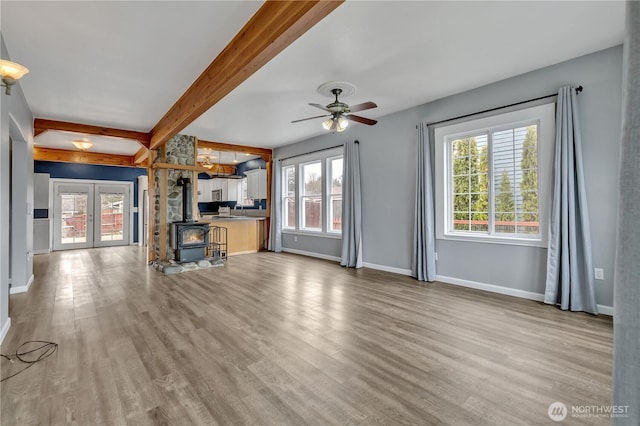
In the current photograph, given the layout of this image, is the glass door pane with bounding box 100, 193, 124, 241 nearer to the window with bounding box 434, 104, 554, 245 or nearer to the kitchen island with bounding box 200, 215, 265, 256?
the kitchen island with bounding box 200, 215, 265, 256

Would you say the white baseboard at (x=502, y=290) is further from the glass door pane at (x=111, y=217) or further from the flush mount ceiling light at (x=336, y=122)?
the glass door pane at (x=111, y=217)

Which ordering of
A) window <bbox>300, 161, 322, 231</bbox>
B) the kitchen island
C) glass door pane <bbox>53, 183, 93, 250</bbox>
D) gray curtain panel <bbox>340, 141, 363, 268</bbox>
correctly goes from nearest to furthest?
gray curtain panel <bbox>340, 141, 363, 268</bbox>, window <bbox>300, 161, 322, 231</bbox>, the kitchen island, glass door pane <bbox>53, 183, 93, 250</bbox>

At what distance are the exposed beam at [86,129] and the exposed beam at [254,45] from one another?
2822 mm

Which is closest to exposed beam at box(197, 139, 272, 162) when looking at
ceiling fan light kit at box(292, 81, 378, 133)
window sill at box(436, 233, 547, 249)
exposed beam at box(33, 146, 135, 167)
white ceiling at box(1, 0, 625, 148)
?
white ceiling at box(1, 0, 625, 148)

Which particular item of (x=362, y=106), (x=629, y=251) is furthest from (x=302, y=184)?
(x=629, y=251)

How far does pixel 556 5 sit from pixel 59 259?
981 cm

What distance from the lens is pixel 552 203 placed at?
3609 millimetres

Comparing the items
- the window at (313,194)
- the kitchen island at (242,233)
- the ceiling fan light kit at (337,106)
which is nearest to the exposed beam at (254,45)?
the ceiling fan light kit at (337,106)

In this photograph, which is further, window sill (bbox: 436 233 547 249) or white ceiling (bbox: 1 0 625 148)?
window sill (bbox: 436 233 547 249)

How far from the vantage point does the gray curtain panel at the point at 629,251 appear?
2.08 ft

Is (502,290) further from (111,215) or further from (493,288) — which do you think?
(111,215)

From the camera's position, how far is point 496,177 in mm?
4242

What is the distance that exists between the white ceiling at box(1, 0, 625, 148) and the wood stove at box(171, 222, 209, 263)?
2.43 meters

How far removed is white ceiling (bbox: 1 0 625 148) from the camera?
2607 mm
